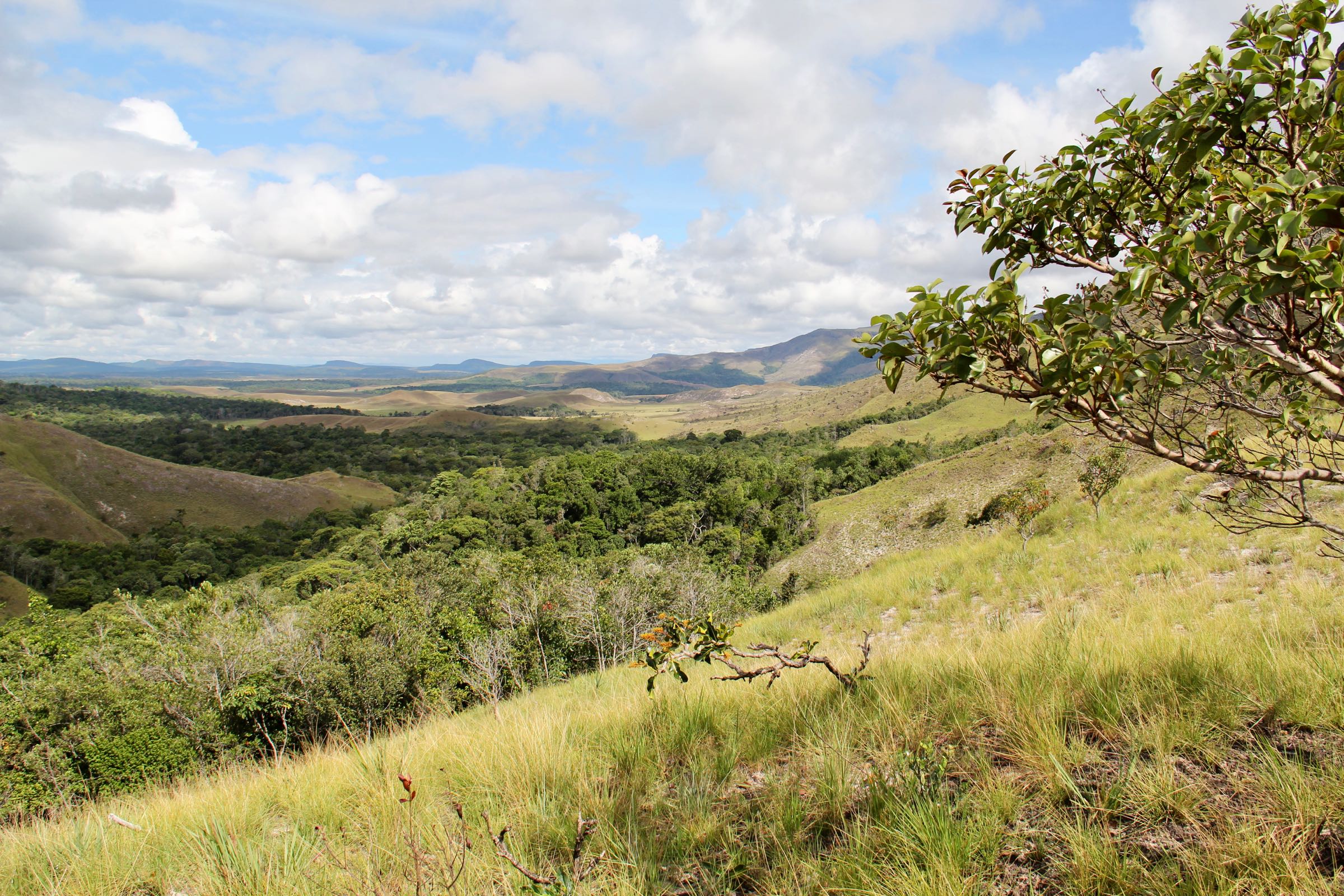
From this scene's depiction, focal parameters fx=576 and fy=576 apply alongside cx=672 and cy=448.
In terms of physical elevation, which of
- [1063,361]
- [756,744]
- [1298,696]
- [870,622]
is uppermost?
[1063,361]

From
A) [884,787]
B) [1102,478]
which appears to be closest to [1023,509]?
[1102,478]

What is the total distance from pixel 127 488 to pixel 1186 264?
460ft

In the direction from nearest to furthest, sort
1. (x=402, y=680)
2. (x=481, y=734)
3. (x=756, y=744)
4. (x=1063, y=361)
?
(x=1063, y=361), (x=756, y=744), (x=481, y=734), (x=402, y=680)

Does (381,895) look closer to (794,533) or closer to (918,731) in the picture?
(918,731)

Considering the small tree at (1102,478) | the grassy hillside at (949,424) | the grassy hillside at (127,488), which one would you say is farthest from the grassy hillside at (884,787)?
the grassy hillside at (127,488)

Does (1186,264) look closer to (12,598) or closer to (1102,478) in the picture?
(1102,478)

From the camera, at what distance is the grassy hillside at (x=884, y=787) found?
2.26 metres

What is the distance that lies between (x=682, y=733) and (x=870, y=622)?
27.6 feet

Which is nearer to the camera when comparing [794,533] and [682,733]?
[682,733]

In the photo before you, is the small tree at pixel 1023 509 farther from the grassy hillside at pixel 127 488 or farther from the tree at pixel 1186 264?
the grassy hillside at pixel 127 488

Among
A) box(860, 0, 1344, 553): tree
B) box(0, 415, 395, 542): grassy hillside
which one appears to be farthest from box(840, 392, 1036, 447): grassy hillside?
box(860, 0, 1344, 553): tree

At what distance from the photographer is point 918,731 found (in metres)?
3.39

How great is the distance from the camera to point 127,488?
102 m

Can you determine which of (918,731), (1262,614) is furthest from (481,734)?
(1262,614)
